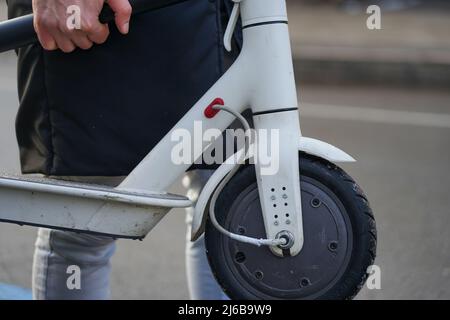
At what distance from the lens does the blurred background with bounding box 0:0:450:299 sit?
402 cm

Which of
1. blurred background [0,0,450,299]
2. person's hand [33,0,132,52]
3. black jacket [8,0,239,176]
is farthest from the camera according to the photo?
blurred background [0,0,450,299]

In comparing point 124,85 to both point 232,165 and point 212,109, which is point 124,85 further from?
point 232,165

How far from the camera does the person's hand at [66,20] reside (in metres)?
2.26

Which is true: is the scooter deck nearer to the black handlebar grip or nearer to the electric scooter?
the electric scooter

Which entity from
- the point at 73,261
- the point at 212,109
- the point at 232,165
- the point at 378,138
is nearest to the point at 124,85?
the point at 212,109

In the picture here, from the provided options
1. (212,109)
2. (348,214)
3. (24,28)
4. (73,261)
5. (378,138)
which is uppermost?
(24,28)

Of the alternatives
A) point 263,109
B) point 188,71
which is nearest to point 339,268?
point 263,109

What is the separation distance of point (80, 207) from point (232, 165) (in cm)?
36

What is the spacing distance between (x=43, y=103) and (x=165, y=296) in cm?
144

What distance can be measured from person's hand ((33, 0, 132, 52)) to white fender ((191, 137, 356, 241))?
0.39 meters

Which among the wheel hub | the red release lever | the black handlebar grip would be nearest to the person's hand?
the black handlebar grip

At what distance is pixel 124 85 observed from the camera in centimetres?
247

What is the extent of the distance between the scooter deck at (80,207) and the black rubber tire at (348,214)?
12cm

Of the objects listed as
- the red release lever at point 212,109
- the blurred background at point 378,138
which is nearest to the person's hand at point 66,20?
the red release lever at point 212,109
